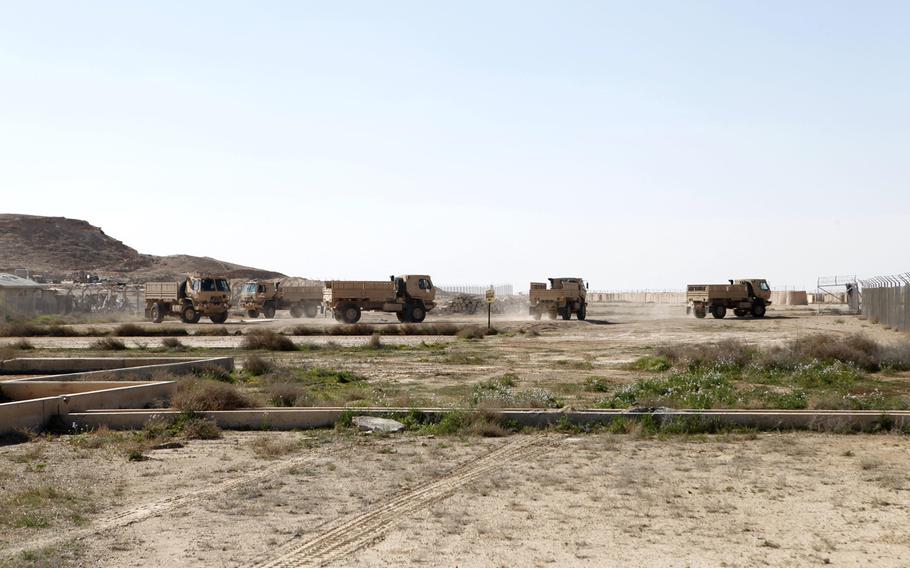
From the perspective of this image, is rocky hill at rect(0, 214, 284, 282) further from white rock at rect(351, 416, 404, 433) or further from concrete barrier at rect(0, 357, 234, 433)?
white rock at rect(351, 416, 404, 433)

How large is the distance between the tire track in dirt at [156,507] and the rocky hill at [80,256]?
358ft

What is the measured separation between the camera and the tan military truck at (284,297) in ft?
203

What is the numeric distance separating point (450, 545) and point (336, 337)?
32.8m

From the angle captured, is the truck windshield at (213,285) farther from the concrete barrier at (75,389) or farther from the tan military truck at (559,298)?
the concrete barrier at (75,389)

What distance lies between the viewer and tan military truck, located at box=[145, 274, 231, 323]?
52.0 metres

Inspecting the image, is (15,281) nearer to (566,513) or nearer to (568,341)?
(568,341)

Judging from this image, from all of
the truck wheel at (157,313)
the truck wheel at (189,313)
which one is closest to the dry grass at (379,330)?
the truck wheel at (189,313)

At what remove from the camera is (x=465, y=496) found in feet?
30.6

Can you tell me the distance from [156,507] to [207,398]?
19.6 ft

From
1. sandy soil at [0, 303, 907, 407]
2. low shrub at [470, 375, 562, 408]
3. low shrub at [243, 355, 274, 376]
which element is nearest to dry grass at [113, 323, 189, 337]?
sandy soil at [0, 303, 907, 407]

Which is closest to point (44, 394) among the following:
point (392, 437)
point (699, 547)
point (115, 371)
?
point (115, 371)

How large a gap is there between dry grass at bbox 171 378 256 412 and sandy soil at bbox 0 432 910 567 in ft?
5.54

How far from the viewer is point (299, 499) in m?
9.30

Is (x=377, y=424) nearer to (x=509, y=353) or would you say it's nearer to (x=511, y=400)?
(x=511, y=400)
